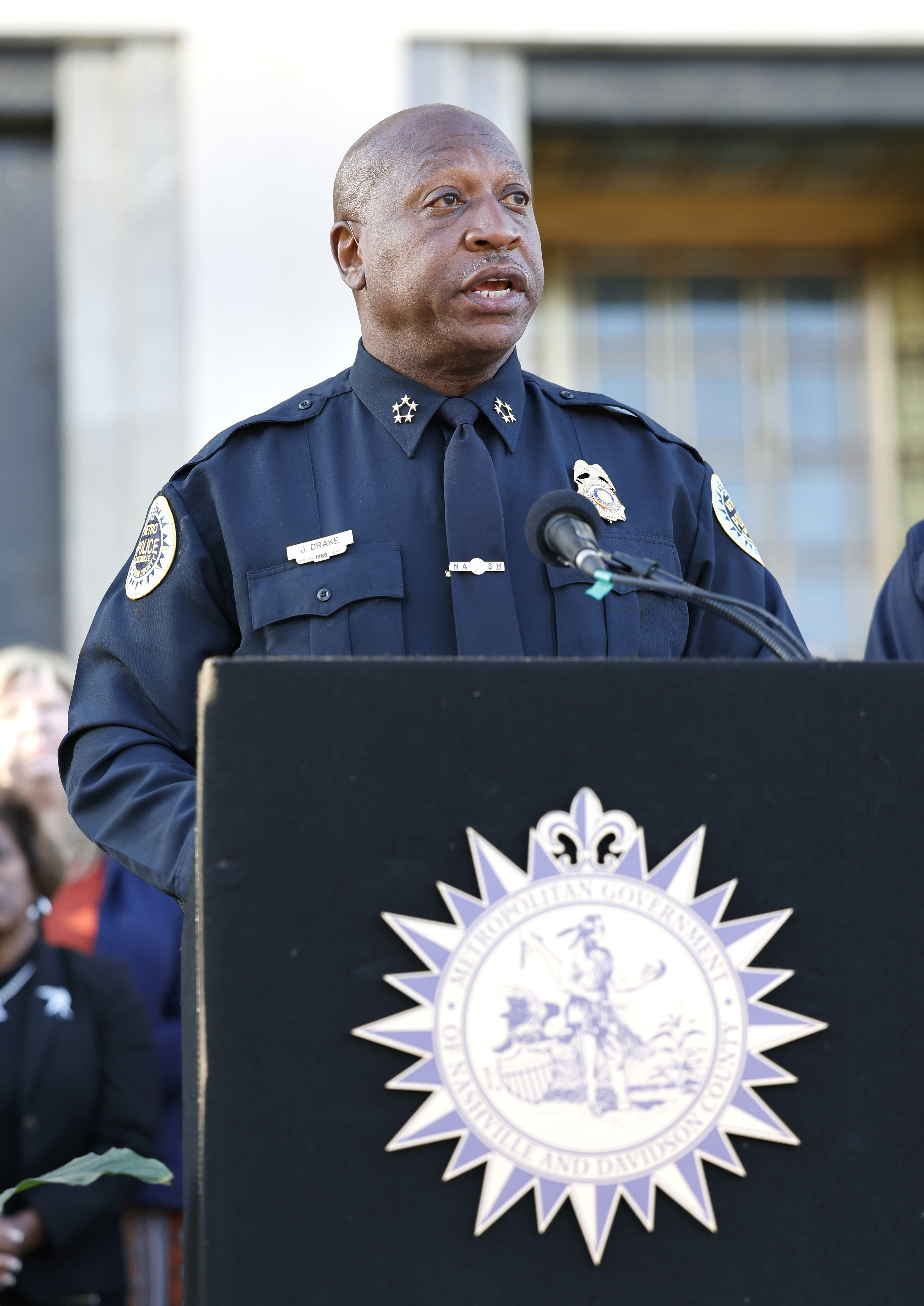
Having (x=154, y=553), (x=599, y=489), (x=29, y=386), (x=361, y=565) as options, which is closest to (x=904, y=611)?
(x=599, y=489)

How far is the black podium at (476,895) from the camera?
4.00 feet

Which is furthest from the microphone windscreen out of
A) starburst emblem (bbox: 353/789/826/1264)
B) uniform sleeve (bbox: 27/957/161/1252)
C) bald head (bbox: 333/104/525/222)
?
uniform sleeve (bbox: 27/957/161/1252)

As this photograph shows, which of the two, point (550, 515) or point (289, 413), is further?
point (289, 413)

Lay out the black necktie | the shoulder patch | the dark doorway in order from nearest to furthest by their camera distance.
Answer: the black necktie → the shoulder patch → the dark doorway

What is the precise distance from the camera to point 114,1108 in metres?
3.30

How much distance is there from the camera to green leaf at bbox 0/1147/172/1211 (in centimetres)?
167

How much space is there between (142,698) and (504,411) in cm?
55

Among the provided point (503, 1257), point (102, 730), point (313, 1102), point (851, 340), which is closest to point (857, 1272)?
point (503, 1257)

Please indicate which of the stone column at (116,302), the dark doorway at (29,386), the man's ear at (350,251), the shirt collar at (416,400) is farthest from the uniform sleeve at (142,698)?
the dark doorway at (29,386)

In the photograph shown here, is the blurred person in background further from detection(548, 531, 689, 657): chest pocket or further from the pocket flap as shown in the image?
detection(548, 531, 689, 657): chest pocket

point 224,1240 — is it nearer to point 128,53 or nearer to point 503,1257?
point 503,1257

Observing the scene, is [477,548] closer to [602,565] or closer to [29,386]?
[602,565]

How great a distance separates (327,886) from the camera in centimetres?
123

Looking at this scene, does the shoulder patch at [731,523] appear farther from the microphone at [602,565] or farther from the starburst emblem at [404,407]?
the microphone at [602,565]
